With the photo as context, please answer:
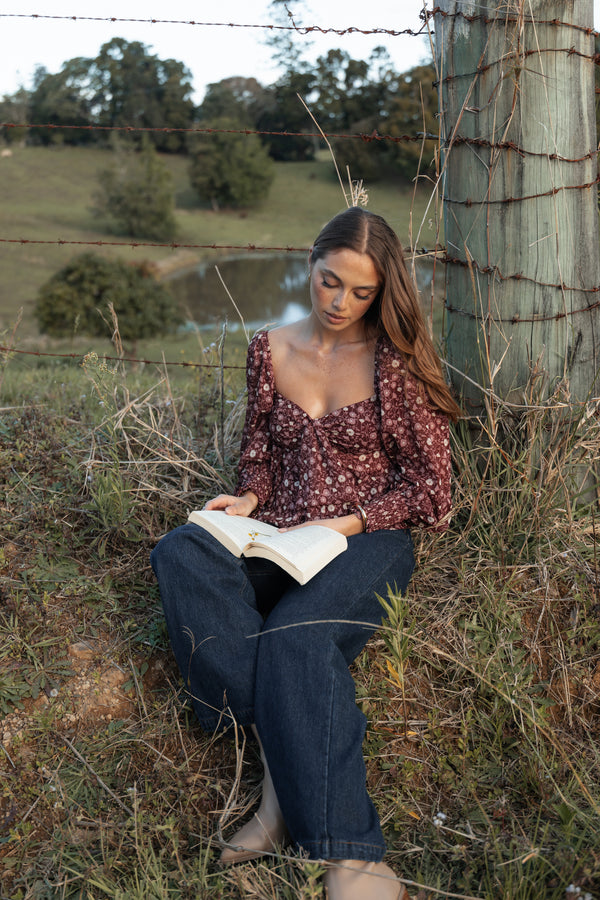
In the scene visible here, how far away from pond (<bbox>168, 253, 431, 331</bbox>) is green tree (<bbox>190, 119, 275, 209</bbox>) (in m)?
5.72

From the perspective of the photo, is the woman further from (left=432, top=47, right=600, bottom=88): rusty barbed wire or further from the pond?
the pond

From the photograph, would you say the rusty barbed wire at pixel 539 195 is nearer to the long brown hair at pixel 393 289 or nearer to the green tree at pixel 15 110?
the long brown hair at pixel 393 289

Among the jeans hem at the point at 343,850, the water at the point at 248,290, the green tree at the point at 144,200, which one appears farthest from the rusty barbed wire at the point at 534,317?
the green tree at the point at 144,200

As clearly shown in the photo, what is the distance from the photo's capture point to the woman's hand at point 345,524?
239cm

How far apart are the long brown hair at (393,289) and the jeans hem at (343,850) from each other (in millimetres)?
1332

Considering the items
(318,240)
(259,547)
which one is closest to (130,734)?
(259,547)

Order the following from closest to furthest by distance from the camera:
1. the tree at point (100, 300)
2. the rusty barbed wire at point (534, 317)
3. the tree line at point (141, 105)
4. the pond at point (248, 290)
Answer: the rusty barbed wire at point (534, 317), the tree at point (100, 300), the pond at point (248, 290), the tree line at point (141, 105)

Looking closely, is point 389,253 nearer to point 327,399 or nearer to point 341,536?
point 327,399

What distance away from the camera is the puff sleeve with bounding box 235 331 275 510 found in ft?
8.82

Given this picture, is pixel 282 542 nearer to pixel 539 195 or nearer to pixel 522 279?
pixel 522 279

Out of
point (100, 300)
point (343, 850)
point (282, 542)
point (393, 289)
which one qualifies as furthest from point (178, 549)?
point (100, 300)

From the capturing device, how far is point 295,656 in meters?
2.02

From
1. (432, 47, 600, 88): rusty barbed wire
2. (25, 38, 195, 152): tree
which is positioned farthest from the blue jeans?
(25, 38, 195, 152): tree

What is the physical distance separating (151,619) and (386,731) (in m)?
0.89
